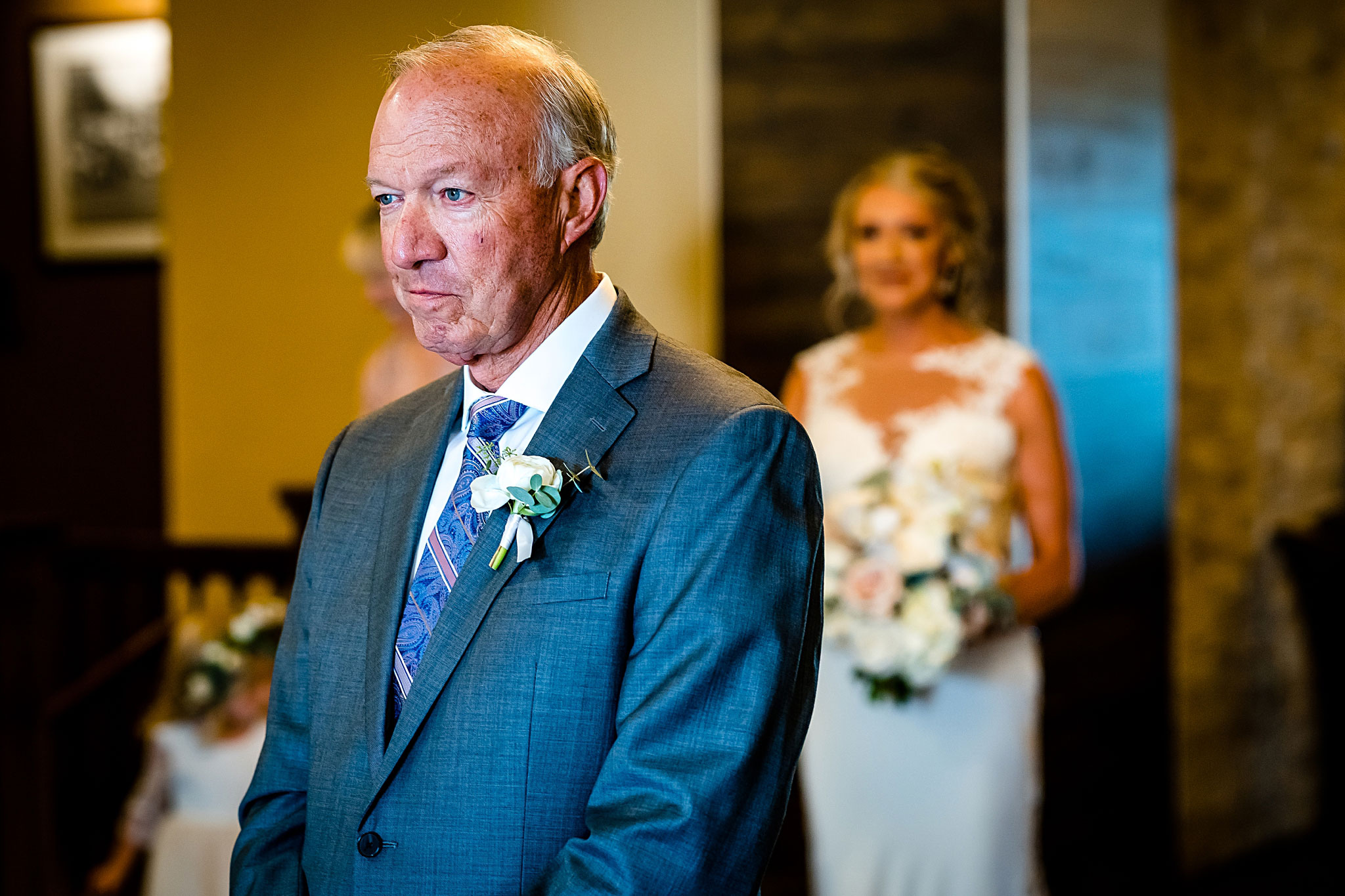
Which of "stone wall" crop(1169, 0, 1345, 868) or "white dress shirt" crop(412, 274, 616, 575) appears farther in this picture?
"stone wall" crop(1169, 0, 1345, 868)

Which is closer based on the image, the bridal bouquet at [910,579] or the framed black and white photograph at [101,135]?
the bridal bouquet at [910,579]

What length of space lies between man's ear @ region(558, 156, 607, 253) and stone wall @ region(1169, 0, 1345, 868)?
3.32 metres

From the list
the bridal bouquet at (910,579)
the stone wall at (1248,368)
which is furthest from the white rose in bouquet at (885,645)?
the stone wall at (1248,368)

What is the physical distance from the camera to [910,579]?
268 cm

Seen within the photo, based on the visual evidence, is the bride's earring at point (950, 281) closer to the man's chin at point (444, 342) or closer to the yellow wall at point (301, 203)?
the yellow wall at point (301, 203)

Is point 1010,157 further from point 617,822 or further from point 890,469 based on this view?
point 617,822

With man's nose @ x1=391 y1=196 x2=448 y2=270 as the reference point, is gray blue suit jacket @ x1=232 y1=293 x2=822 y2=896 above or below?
below

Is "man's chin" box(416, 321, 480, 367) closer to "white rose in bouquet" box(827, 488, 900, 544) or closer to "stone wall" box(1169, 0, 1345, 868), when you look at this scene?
"white rose in bouquet" box(827, 488, 900, 544)

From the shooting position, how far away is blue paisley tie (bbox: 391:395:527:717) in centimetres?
137

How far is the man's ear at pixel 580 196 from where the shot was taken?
4.50ft

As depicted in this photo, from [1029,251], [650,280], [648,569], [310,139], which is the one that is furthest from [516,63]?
[310,139]

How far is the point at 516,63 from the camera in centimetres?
130

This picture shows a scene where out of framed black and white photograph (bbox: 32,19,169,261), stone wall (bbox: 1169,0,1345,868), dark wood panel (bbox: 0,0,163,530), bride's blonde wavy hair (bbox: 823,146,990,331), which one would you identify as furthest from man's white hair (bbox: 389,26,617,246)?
dark wood panel (bbox: 0,0,163,530)

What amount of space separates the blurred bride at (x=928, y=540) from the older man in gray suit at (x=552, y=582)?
141 centimetres
